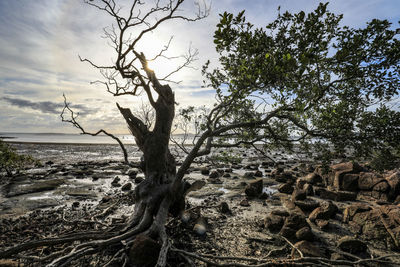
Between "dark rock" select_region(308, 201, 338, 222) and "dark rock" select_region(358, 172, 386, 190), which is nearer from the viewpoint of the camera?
"dark rock" select_region(308, 201, 338, 222)

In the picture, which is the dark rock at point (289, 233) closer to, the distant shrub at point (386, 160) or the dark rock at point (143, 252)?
the distant shrub at point (386, 160)

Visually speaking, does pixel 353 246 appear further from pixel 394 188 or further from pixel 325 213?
pixel 394 188

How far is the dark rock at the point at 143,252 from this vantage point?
169 inches

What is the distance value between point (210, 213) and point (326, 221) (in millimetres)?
4325

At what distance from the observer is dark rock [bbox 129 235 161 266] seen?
430cm

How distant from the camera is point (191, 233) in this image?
6.27m

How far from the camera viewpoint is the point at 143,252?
4.34 m

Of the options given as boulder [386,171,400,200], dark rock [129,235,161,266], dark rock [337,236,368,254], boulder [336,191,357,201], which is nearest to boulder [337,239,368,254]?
dark rock [337,236,368,254]

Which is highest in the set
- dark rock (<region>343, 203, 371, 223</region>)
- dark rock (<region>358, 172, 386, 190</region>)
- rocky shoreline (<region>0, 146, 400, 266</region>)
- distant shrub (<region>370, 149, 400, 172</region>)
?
distant shrub (<region>370, 149, 400, 172</region>)

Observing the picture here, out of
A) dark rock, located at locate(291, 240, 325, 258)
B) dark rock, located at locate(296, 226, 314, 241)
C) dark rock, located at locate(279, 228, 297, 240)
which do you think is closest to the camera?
dark rock, located at locate(291, 240, 325, 258)

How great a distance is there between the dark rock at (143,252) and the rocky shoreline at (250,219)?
48 millimetres

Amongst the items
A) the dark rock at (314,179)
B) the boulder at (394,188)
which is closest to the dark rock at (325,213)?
the boulder at (394,188)

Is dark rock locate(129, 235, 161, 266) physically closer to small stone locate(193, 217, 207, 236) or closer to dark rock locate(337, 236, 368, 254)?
small stone locate(193, 217, 207, 236)

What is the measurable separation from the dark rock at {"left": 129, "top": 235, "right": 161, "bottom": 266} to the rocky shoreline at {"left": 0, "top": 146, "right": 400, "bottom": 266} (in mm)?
48
